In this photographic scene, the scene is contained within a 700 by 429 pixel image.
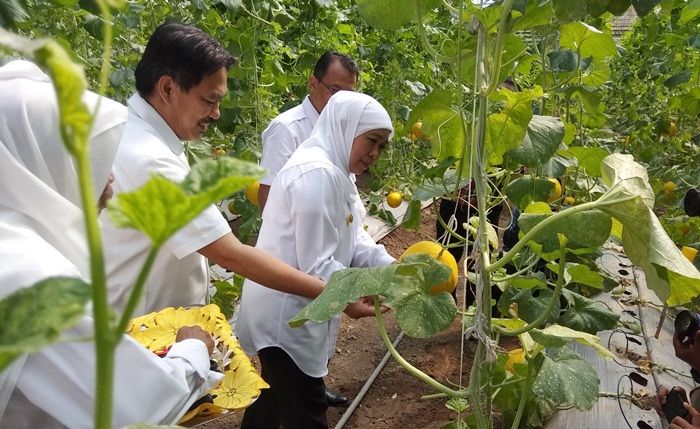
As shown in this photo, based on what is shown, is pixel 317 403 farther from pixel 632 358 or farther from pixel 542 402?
pixel 632 358

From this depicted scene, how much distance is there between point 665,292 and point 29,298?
3.47 ft

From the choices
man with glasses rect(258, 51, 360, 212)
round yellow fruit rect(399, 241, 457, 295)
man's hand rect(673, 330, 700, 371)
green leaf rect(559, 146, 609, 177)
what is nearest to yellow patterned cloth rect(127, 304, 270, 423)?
round yellow fruit rect(399, 241, 457, 295)

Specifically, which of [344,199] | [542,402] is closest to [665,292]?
[542,402]

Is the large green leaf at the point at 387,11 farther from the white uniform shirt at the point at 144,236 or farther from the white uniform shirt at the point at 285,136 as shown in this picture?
the white uniform shirt at the point at 285,136

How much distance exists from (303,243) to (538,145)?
31.1 inches

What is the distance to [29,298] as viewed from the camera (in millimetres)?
350

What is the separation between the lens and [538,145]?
163 centimetres

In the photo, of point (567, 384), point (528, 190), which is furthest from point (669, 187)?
point (567, 384)

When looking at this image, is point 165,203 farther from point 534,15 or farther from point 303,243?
point 303,243

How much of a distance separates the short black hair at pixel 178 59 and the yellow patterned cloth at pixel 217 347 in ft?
2.22

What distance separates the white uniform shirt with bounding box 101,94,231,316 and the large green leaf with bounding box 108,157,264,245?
1.26 m

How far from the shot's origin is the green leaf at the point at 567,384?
1359 mm

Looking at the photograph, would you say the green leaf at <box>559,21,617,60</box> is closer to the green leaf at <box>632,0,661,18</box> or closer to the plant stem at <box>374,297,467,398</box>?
the green leaf at <box>632,0,661,18</box>

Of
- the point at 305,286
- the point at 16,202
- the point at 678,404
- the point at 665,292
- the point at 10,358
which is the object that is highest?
the point at 10,358
